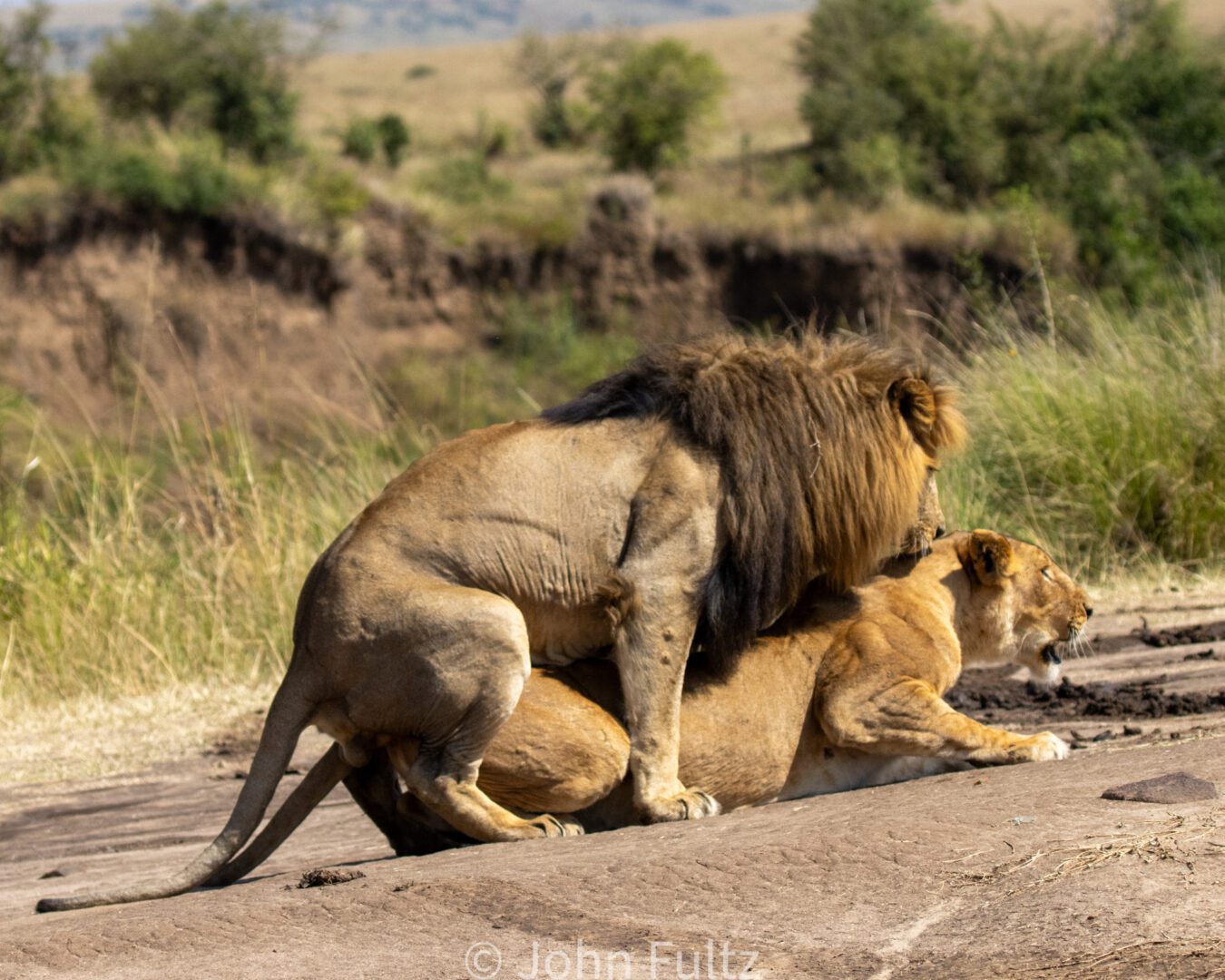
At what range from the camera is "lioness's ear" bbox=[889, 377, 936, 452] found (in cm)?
590

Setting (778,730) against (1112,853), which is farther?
(778,730)

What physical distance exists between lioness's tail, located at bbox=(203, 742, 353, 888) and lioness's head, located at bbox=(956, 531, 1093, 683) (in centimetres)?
224

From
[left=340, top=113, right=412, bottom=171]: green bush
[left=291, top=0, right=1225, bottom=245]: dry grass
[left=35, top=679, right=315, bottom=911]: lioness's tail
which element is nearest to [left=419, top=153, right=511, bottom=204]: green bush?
[left=291, top=0, right=1225, bottom=245]: dry grass

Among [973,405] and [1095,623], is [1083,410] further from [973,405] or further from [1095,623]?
[1095,623]

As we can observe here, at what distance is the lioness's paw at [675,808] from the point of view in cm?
523

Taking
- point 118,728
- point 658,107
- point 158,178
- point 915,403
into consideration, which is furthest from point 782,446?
point 658,107

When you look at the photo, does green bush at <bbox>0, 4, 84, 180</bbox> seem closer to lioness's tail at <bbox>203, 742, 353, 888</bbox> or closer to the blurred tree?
the blurred tree

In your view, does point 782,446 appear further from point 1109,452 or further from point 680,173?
point 680,173

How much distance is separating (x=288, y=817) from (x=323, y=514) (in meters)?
5.14

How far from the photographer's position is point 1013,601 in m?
5.98

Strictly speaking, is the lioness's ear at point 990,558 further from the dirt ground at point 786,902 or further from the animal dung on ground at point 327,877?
the animal dung on ground at point 327,877

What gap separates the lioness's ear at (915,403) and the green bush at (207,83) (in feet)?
104

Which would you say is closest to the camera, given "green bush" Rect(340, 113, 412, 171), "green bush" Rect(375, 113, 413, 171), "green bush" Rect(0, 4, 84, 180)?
"green bush" Rect(0, 4, 84, 180)

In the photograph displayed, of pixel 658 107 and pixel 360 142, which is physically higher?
pixel 658 107
